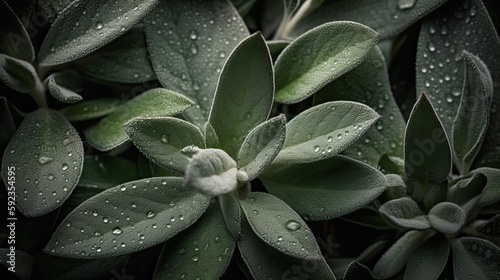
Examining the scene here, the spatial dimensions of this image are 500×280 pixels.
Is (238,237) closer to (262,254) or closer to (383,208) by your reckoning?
(262,254)

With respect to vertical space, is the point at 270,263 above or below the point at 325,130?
below

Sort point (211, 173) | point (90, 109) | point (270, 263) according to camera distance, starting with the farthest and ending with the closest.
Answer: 1. point (90, 109)
2. point (270, 263)
3. point (211, 173)

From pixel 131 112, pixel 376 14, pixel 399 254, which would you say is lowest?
pixel 399 254

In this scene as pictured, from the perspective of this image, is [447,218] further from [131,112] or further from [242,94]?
[131,112]

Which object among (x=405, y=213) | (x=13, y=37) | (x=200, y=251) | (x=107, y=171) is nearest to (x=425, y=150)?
(x=405, y=213)

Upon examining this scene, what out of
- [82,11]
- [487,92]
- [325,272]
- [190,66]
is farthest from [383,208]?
[82,11]
